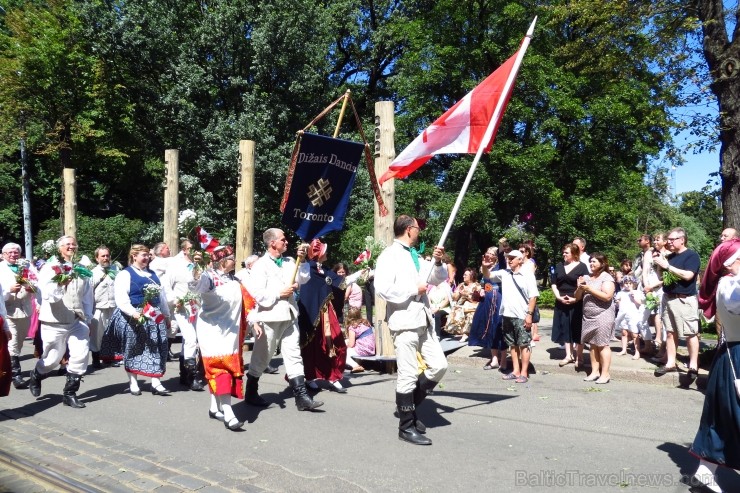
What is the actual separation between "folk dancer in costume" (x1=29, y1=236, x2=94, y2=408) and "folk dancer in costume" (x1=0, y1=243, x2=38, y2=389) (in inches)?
19.0

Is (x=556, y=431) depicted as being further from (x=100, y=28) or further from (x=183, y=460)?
(x=100, y=28)

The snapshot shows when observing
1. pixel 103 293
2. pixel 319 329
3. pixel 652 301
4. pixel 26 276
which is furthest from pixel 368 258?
pixel 103 293

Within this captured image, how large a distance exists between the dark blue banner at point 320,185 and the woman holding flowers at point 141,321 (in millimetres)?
2131

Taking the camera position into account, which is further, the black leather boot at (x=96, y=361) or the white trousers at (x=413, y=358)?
the black leather boot at (x=96, y=361)

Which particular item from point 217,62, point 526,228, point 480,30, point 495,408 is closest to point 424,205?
point 526,228

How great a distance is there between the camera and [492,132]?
22.5 ft

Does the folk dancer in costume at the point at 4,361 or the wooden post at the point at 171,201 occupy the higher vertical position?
the wooden post at the point at 171,201

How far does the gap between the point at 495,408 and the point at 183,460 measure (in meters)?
3.58

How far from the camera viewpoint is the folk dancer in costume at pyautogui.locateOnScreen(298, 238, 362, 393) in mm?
8250

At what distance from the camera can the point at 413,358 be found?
20.1ft

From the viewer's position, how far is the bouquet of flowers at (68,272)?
7.59 metres

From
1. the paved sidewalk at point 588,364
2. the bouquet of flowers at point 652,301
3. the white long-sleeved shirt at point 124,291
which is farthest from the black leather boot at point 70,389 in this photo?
the bouquet of flowers at point 652,301

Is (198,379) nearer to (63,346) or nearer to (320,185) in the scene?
(63,346)

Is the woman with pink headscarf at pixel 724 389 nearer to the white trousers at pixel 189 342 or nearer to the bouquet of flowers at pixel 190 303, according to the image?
the bouquet of flowers at pixel 190 303
